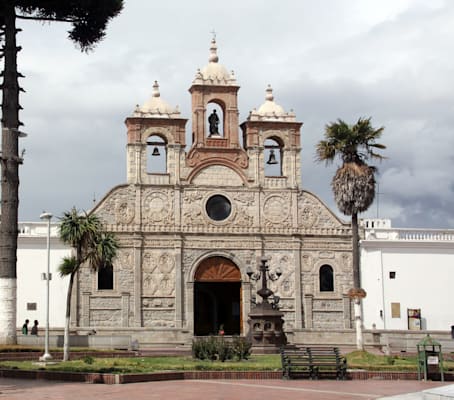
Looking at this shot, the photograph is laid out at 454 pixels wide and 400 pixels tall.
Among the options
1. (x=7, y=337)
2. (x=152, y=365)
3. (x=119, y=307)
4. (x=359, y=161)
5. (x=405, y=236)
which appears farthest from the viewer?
(x=405, y=236)

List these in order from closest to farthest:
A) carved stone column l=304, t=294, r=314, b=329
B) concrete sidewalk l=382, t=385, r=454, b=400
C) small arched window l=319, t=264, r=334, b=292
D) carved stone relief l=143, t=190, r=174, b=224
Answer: concrete sidewalk l=382, t=385, r=454, b=400
carved stone relief l=143, t=190, r=174, b=224
carved stone column l=304, t=294, r=314, b=329
small arched window l=319, t=264, r=334, b=292

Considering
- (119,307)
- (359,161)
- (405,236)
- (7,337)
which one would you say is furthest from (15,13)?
(405,236)

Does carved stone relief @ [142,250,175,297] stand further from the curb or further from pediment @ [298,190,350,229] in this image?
the curb

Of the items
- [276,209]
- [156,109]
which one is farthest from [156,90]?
[276,209]

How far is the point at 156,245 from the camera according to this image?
4712 cm

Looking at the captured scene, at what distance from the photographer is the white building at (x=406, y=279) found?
4772 cm

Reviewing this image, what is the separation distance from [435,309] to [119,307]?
700 inches

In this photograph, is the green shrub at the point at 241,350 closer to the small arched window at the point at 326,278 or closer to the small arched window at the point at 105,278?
the small arched window at the point at 105,278

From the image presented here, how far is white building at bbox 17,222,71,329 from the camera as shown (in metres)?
45.1

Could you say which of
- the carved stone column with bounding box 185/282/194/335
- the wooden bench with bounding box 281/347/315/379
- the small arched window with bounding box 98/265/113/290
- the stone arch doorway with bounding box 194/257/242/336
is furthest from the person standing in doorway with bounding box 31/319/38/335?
the wooden bench with bounding box 281/347/315/379

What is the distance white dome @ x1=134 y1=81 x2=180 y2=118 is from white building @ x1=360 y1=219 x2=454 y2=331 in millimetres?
13247

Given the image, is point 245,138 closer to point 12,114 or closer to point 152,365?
point 12,114

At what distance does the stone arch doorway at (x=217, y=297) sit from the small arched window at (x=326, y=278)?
187 inches

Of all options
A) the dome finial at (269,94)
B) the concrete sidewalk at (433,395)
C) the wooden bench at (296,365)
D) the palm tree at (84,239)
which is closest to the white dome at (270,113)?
the dome finial at (269,94)
